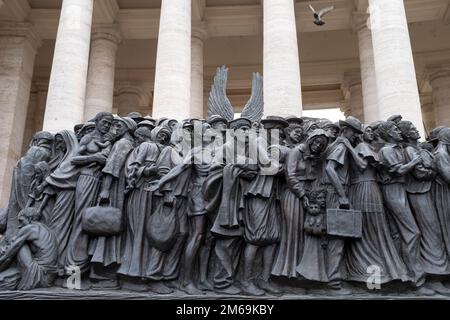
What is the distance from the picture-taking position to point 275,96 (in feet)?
53.4

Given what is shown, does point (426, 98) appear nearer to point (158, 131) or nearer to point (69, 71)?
point (69, 71)

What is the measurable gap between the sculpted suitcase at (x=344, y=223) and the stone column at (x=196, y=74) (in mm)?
14666

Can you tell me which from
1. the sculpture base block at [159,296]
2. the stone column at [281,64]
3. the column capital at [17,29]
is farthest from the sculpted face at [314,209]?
the column capital at [17,29]

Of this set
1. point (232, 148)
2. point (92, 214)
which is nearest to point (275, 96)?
point (232, 148)

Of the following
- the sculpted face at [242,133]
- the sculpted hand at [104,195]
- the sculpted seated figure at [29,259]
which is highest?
the sculpted face at [242,133]

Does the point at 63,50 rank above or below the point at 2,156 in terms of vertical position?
above

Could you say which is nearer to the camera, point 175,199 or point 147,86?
point 175,199

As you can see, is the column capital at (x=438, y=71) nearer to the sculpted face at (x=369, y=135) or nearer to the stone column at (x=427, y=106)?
the stone column at (x=427, y=106)

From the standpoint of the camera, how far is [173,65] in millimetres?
17062

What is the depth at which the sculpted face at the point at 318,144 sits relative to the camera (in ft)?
24.0

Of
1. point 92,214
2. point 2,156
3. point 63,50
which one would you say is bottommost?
point 92,214

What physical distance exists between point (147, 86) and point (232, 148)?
22125 mm

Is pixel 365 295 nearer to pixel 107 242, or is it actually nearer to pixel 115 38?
pixel 107 242

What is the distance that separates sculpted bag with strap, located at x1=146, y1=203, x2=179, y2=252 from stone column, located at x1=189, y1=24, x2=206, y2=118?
14064 millimetres
